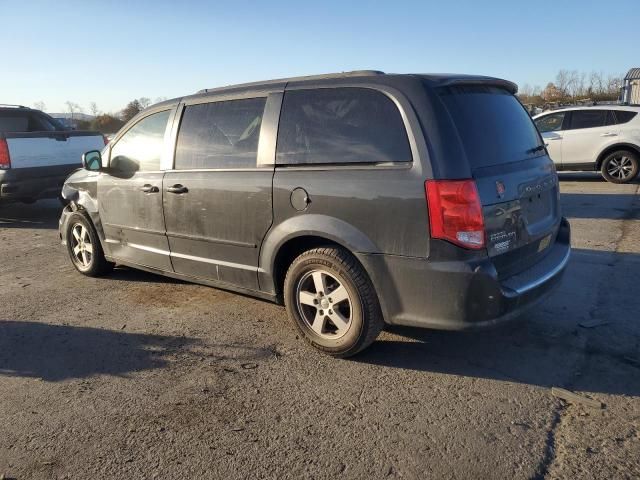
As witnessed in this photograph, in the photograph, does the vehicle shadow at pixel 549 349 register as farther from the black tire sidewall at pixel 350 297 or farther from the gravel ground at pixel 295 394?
the black tire sidewall at pixel 350 297

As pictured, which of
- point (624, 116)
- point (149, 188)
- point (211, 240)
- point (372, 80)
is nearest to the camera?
point (372, 80)

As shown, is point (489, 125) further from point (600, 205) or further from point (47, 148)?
point (47, 148)

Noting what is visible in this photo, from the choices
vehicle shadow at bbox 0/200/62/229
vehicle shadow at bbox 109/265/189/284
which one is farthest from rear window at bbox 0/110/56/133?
vehicle shadow at bbox 109/265/189/284

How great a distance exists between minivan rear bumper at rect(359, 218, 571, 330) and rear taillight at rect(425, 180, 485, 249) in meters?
0.15

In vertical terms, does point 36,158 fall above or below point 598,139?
above

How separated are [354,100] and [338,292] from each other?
128 cm

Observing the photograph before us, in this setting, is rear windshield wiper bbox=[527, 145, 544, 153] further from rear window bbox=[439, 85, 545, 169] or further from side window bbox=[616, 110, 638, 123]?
side window bbox=[616, 110, 638, 123]

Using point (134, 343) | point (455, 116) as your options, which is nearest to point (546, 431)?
point (455, 116)

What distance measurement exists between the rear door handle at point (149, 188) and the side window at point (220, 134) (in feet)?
1.00

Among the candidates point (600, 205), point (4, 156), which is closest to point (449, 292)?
point (600, 205)

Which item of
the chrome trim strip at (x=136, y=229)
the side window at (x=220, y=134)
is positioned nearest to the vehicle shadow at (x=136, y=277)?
the chrome trim strip at (x=136, y=229)

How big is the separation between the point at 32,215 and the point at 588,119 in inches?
453

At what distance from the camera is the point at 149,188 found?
4742 millimetres

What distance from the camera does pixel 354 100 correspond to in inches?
139
